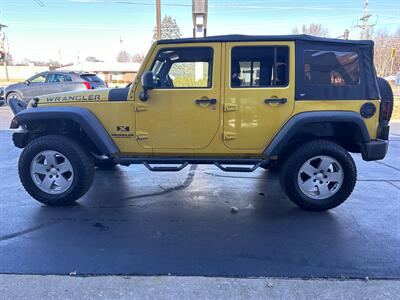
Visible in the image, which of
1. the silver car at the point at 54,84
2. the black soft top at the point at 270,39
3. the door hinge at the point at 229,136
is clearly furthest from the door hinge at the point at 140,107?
the silver car at the point at 54,84

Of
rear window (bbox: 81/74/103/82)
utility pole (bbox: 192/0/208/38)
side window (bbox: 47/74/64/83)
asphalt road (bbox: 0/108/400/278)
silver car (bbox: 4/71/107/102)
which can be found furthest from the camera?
rear window (bbox: 81/74/103/82)

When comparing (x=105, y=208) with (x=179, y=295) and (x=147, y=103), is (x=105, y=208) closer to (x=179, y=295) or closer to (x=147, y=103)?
(x=147, y=103)

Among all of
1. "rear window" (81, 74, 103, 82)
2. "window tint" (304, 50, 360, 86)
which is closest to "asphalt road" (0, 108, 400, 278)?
"window tint" (304, 50, 360, 86)

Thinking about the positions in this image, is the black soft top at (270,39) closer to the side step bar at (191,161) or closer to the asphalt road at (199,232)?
the side step bar at (191,161)

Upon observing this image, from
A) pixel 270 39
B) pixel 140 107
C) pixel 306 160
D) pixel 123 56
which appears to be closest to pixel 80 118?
pixel 140 107

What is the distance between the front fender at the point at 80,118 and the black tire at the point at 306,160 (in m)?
2.22

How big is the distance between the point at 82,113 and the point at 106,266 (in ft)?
6.58

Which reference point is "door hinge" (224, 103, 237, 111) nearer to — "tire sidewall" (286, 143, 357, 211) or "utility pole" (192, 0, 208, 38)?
"tire sidewall" (286, 143, 357, 211)

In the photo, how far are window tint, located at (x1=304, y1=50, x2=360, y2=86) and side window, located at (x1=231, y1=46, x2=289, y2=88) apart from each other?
31 centimetres

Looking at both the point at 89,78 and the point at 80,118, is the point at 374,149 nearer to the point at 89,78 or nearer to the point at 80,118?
the point at 80,118

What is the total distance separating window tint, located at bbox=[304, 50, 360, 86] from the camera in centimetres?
423

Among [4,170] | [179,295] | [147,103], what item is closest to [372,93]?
[147,103]

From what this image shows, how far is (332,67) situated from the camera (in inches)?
168

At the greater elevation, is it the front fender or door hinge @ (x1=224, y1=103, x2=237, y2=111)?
door hinge @ (x1=224, y1=103, x2=237, y2=111)
